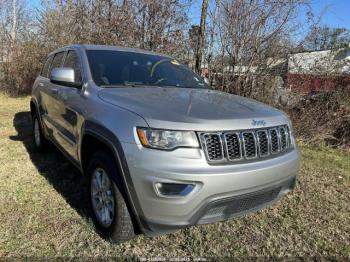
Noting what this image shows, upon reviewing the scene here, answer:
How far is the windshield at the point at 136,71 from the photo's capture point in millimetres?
3697

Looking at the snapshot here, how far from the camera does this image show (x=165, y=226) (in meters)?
2.55

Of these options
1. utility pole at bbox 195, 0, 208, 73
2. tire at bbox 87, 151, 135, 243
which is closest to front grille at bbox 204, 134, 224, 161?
tire at bbox 87, 151, 135, 243

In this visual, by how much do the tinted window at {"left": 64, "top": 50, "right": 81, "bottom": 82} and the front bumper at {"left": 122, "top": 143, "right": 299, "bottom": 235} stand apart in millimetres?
1536

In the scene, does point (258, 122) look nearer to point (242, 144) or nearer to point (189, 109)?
point (242, 144)

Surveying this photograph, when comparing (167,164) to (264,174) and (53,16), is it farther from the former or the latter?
(53,16)

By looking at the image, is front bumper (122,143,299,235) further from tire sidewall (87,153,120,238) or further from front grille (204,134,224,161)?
tire sidewall (87,153,120,238)

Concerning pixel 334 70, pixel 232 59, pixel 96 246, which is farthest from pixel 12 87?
pixel 96 246

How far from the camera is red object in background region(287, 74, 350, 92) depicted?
7.46 m

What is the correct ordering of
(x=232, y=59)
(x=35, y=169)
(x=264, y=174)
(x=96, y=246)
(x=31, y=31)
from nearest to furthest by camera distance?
(x=264, y=174) → (x=96, y=246) → (x=35, y=169) → (x=232, y=59) → (x=31, y=31)

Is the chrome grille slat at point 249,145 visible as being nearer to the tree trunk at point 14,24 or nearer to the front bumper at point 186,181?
the front bumper at point 186,181

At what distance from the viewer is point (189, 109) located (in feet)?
9.25

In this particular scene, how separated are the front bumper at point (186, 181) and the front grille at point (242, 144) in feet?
0.23

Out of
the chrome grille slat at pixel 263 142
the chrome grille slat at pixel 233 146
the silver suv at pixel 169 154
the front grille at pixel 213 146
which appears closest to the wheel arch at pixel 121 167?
the silver suv at pixel 169 154

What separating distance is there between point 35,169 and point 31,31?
45.5ft
